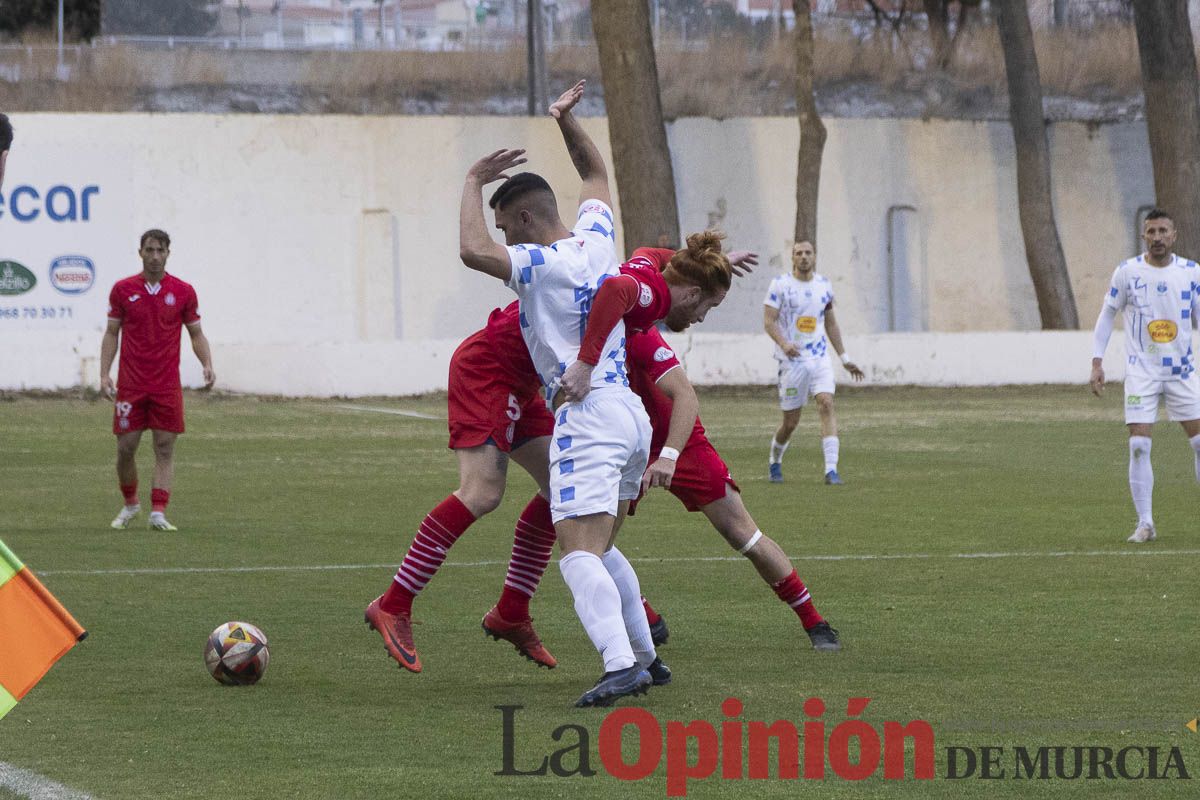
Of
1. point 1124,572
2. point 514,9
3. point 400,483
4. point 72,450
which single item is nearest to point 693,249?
point 1124,572

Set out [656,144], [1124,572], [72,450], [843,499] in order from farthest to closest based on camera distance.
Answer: [656,144] → [72,450] → [843,499] → [1124,572]

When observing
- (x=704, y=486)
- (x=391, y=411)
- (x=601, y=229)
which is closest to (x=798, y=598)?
(x=704, y=486)

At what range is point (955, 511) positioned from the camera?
551 inches

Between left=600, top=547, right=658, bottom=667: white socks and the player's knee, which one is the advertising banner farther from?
left=600, top=547, right=658, bottom=667: white socks

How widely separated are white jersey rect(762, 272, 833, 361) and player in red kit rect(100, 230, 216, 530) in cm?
618

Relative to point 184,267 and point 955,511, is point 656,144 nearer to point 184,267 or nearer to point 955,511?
point 184,267

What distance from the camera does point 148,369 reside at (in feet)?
43.2

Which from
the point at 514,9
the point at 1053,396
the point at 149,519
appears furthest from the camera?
the point at 514,9

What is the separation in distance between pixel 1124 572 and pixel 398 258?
86.5 feet

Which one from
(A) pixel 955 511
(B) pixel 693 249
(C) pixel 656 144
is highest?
(C) pixel 656 144

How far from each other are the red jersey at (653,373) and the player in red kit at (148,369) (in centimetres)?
601

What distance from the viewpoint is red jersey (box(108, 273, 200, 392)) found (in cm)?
1317

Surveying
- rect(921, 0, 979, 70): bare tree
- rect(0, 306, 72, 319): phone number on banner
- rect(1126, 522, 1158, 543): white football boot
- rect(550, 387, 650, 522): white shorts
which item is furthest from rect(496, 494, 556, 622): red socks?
rect(921, 0, 979, 70): bare tree

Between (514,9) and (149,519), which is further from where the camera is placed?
(514,9)
